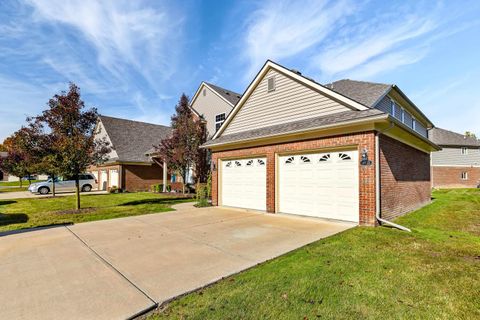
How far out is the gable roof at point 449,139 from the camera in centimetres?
2840

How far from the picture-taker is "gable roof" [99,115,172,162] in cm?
2495

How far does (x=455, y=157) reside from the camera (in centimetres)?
2880

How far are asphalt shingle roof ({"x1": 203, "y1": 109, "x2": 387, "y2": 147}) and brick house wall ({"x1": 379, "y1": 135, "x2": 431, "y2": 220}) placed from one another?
3.28 ft

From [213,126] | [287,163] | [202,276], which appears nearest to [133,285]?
[202,276]

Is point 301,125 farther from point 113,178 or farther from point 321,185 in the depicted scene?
point 113,178

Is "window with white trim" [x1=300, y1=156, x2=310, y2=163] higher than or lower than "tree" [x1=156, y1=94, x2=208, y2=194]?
lower

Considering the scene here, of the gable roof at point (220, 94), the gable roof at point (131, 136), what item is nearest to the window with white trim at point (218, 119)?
the gable roof at point (220, 94)

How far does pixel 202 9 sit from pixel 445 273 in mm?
12641

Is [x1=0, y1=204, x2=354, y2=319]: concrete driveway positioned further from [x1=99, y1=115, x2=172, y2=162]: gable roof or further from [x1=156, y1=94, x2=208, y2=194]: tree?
[x1=99, y1=115, x2=172, y2=162]: gable roof

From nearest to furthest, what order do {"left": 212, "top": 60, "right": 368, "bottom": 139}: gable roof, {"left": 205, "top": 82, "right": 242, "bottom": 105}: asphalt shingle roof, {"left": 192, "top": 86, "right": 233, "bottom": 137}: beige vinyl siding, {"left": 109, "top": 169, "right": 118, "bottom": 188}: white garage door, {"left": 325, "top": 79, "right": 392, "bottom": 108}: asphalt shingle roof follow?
{"left": 212, "top": 60, "right": 368, "bottom": 139}: gable roof, {"left": 325, "top": 79, "right": 392, "bottom": 108}: asphalt shingle roof, {"left": 192, "top": 86, "right": 233, "bottom": 137}: beige vinyl siding, {"left": 205, "top": 82, "right": 242, "bottom": 105}: asphalt shingle roof, {"left": 109, "top": 169, "right": 118, "bottom": 188}: white garage door

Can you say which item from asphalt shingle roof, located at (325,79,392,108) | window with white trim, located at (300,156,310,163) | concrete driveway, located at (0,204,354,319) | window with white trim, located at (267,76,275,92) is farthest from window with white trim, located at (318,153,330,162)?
window with white trim, located at (267,76,275,92)

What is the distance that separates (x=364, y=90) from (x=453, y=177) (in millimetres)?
26035

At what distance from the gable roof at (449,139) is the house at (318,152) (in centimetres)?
1961

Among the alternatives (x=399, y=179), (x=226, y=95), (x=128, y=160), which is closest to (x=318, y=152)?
(x=399, y=179)
